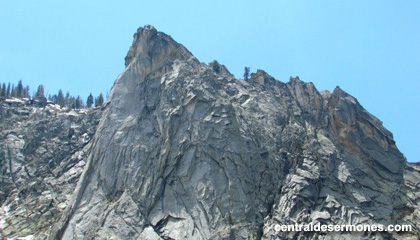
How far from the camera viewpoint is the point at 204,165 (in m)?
72.4

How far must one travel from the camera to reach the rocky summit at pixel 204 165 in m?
67.7

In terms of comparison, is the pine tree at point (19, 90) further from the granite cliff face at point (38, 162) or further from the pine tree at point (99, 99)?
the granite cliff face at point (38, 162)

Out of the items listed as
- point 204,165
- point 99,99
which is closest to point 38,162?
point 204,165

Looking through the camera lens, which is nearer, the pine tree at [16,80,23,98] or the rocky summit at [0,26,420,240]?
the rocky summit at [0,26,420,240]

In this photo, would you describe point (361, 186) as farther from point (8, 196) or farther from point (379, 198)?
point (8, 196)

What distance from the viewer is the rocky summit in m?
67.7

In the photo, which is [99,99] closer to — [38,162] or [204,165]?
[38,162]

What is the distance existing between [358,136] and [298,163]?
41.0ft

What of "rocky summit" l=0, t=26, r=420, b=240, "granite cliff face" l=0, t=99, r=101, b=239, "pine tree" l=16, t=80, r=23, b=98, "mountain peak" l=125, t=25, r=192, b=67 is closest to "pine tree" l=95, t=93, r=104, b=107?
"pine tree" l=16, t=80, r=23, b=98

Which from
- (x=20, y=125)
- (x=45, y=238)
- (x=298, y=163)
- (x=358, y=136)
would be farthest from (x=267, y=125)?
(x=20, y=125)

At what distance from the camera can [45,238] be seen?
70438 millimetres

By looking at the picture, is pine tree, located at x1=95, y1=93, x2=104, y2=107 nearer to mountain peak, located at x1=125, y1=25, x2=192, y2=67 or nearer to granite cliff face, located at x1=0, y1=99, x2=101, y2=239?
granite cliff face, located at x1=0, y1=99, x2=101, y2=239

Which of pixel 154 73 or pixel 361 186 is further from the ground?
pixel 154 73

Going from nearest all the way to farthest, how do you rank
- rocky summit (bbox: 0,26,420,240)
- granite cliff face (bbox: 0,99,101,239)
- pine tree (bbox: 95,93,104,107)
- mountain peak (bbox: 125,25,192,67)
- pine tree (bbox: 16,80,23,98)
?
rocky summit (bbox: 0,26,420,240)
granite cliff face (bbox: 0,99,101,239)
mountain peak (bbox: 125,25,192,67)
pine tree (bbox: 95,93,104,107)
pine tree (bbox: 16,80,23,98)
